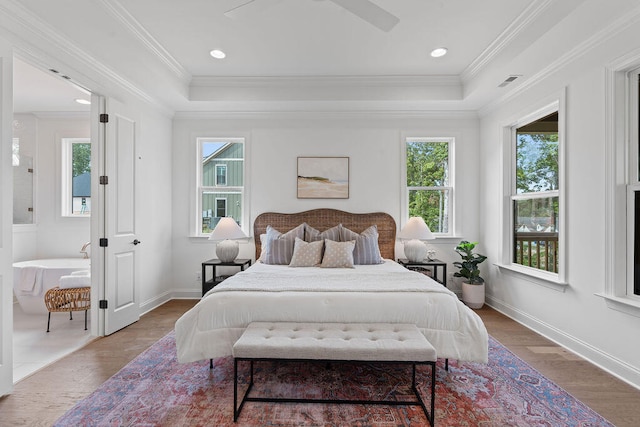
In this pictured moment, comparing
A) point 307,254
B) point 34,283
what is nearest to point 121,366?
point 307,254

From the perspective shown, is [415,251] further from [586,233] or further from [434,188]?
[586,233]

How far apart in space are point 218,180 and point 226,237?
40.5 inches

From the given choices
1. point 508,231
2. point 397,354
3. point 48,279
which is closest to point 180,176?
point 48,279

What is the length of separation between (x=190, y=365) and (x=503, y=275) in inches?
143

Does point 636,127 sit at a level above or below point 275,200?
above

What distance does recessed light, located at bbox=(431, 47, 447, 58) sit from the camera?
3.41 m

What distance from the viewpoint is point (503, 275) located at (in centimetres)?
401

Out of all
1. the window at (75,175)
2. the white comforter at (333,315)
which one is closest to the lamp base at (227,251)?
the white comforter at (333,315)

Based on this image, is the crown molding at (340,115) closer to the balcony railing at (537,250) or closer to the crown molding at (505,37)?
the crown molding at (505,37)

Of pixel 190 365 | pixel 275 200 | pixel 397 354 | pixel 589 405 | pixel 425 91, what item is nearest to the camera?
pixel 397 354

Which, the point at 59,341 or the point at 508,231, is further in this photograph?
the point at 508,231

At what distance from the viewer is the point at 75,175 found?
5047 mm

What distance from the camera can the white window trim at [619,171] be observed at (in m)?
2.45

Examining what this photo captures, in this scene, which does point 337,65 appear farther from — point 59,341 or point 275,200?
point 59,341
